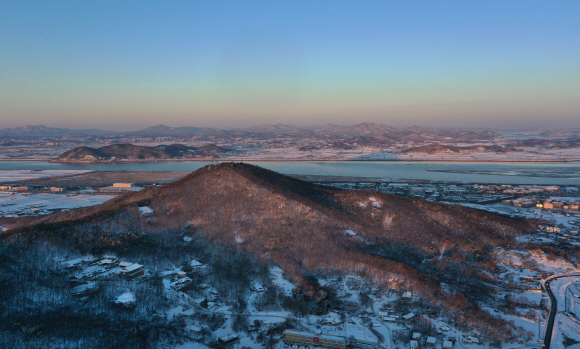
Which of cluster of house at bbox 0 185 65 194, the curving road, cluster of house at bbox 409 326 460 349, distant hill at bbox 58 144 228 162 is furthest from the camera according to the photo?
distant hill at bbox 58 144 228 162

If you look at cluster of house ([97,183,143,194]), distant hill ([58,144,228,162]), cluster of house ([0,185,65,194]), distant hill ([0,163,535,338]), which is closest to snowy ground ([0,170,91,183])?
cluster of house ([0,185,65,194])

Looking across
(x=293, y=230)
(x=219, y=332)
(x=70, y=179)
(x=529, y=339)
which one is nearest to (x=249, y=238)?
(x=293, y=230)

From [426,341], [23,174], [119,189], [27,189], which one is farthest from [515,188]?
[23,174]

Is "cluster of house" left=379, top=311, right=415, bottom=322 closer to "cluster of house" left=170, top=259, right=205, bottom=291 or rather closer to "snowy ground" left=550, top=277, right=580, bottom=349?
"snowy ground" left=550, top=277, right=580, bottom=349

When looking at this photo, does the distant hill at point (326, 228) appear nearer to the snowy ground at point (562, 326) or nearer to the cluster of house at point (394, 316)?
the cluster of house at point (394, 316)

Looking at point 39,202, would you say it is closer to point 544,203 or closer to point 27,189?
point 27,189

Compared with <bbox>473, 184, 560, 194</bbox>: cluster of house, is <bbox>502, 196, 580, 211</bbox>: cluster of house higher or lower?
lower
